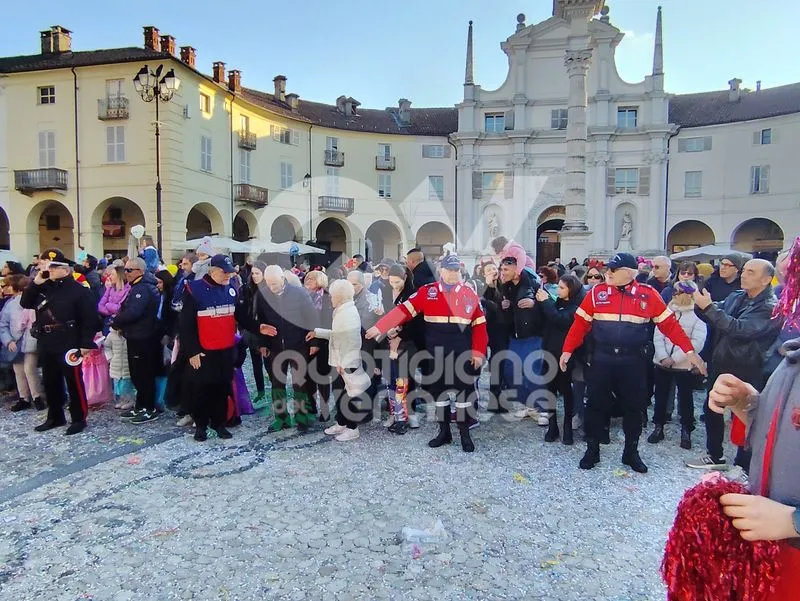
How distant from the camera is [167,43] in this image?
82.5ft

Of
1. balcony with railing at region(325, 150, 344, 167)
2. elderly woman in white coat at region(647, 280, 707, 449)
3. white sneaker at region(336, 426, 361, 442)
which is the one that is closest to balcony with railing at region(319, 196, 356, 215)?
balcony with railing at region(325, 150, 344, 167)

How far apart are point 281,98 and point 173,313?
104 ft

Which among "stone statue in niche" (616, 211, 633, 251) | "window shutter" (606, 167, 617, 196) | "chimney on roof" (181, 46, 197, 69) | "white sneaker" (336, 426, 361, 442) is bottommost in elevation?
"white sneaker" (336, 426, 361, 442)

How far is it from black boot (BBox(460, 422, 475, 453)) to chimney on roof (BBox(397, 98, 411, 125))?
37.6 m

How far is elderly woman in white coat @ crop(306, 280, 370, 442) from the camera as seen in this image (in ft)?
20.0

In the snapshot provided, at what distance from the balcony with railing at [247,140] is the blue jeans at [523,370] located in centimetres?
2665

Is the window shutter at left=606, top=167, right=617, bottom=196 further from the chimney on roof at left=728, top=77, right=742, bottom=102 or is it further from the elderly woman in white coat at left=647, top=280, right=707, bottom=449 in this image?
the elderly woman in white coat at left=647, top=280, right=707, bottom=449

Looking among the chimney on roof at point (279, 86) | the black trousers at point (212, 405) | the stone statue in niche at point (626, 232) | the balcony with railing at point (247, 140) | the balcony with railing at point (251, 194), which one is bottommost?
the black trousers at point (212, 405)

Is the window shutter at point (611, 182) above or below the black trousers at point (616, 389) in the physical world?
above

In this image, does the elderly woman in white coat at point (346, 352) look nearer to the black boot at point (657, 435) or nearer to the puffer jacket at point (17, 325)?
the black boot at point (657, 435)

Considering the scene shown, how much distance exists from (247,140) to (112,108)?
7.05 m

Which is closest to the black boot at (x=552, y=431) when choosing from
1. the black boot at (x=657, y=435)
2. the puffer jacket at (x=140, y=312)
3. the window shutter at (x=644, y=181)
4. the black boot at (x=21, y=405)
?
the black boot at (x=657, y=435)

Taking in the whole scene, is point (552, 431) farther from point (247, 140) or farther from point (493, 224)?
point (493, 224)

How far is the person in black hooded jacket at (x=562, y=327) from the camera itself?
602 centimetres
